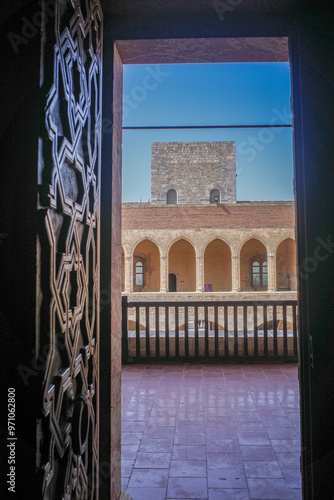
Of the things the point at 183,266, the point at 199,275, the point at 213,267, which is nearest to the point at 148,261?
the point at 183,266

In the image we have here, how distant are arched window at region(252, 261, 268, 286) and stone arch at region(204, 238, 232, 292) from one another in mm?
1699

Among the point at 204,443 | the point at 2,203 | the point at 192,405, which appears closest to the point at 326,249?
the point at 2,203

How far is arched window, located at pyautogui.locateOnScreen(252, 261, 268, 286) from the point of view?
2423cm

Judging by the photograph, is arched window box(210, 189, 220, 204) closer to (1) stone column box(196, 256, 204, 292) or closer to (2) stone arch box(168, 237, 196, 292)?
(2) stone arch box(168, 237, 196, 292)

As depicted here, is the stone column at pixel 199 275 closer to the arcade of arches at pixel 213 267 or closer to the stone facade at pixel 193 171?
the arcade of arches at pixel 213 267

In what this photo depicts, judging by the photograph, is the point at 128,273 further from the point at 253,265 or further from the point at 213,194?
the point at 253,265

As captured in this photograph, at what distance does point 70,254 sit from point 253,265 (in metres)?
24.1

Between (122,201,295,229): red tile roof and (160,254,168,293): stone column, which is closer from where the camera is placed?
(160,254,168,293): stone column

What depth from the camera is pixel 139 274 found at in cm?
2442

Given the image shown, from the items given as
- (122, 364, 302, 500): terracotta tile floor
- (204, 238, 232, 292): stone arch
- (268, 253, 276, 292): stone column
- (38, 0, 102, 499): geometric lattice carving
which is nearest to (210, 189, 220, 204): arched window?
(204, 238, 232, 292): stone arch

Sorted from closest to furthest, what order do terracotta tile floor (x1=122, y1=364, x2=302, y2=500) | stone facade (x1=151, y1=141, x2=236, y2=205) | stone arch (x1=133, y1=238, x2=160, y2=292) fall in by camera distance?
1. terracotta tile floor (x1=122, y1=364, x2=302, y2=500)
2. stone arch (x1=133, y1=238, x2=160, y2=292)
3. stone facade (x1=151, y1=141, x2=236, y2=205)

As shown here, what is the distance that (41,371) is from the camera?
0.99 metres

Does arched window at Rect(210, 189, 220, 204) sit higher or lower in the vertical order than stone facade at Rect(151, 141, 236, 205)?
lower

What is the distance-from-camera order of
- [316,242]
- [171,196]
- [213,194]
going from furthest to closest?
[171,196] < [213,194] < [316,242]
